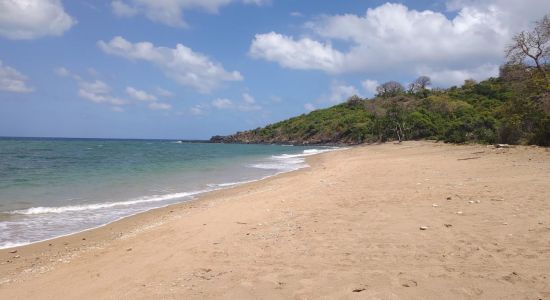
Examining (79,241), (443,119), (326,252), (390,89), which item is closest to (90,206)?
(79,241)

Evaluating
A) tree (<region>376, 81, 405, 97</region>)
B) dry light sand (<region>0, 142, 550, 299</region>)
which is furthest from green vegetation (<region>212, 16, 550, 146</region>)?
dry light sand (<region>0, 142, 550, 299</region>)

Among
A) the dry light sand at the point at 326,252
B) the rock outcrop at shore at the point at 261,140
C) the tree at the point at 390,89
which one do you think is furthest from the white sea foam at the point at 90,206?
the tree at the point at 390,89

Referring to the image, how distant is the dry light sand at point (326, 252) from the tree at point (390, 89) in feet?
388

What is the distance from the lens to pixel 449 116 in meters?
68.4

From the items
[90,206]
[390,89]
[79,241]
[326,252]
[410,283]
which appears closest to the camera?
[410,283]

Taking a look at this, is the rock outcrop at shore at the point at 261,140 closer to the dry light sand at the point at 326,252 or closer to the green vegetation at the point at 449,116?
the green vegetation at the point at 449,116

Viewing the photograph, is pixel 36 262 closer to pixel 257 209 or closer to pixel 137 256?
pixel 137 256

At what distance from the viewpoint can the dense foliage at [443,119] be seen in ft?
78.4

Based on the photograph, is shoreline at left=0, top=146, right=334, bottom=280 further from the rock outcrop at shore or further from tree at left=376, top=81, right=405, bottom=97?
tree at left=376, top=81, right=405, bottom=97

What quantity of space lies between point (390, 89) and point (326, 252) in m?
127

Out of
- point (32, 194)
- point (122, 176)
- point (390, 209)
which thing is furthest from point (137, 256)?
point (122, 176)

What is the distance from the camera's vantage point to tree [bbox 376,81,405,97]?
123562 mm

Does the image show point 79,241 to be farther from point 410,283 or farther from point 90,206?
point 410,283

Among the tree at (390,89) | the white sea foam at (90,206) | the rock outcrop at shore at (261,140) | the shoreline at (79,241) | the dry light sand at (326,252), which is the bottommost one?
the shoreline at (79,241)
